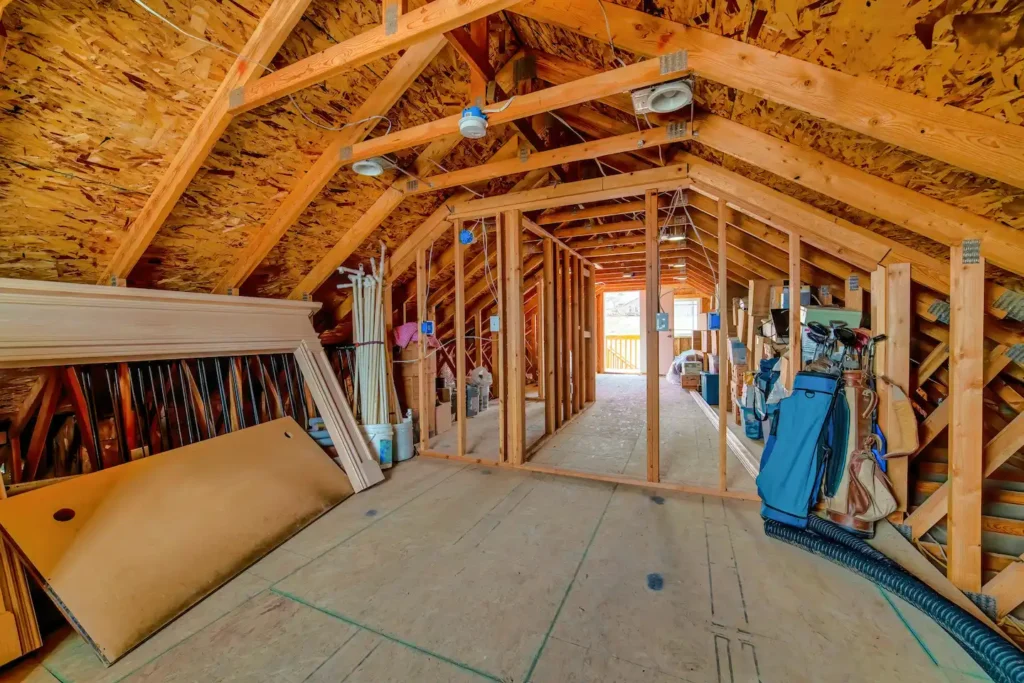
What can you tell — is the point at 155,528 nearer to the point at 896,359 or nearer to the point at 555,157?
the point at 555,157

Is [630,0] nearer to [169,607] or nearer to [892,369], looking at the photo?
[892,369]

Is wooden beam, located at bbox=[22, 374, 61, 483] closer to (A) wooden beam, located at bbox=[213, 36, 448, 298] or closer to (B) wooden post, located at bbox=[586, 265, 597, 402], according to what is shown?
(A) wooden beam, located at bbox=[213, 36, 448, 298]

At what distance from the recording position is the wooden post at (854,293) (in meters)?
2.66

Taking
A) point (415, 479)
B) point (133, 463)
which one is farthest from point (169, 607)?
point (415, 479)

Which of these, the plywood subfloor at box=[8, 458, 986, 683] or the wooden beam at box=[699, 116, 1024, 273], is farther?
the wooden beam at box=[699, 116, 1024, 273]

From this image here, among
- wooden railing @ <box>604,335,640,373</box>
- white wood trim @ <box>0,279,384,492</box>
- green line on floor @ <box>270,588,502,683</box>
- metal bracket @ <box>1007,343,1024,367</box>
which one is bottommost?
green line on floor @ <box>270,588,502,683</box>

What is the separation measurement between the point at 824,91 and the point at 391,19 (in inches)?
70.9

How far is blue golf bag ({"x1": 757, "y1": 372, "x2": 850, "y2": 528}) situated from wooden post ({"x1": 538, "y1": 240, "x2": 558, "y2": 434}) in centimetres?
237

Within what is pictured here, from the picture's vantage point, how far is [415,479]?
127 inches

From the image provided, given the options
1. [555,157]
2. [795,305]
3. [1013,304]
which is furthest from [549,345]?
[1013,304]

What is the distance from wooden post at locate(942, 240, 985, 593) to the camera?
1.70 m

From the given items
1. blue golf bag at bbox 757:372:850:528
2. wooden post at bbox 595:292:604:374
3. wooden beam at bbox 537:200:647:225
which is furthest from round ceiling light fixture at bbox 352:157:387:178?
wooden post at bbox 595:292:604:374

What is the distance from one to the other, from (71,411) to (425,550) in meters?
2.53

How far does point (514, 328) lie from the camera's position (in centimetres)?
347
